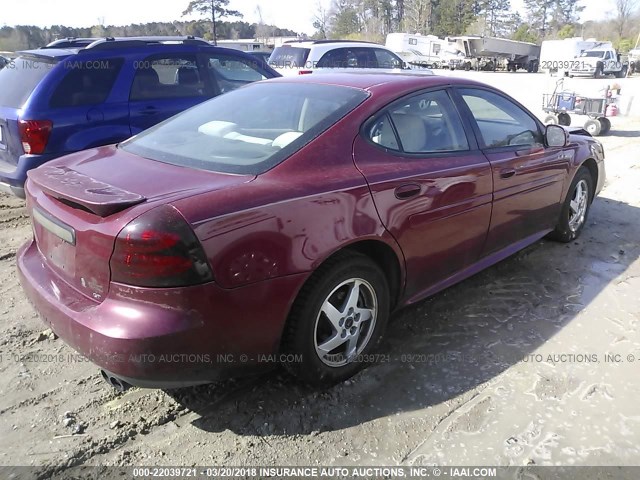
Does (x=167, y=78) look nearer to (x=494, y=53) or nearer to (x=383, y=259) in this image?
(x=383, y=259)

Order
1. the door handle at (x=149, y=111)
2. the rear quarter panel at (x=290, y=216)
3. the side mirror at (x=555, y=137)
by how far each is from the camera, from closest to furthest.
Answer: the rear quarter panel at (x=290, y=216)
the side mirror at (x=555, y=137)
the door handle at (x=149, y=111)

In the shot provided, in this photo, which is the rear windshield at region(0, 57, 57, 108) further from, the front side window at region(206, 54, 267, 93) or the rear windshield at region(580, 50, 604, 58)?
the rear windshield at region(580, 50, 604, 58)

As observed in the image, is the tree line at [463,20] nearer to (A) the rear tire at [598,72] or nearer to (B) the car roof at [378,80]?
(A) the rear tire at [598,72]

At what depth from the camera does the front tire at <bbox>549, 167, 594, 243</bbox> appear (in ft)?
15.3

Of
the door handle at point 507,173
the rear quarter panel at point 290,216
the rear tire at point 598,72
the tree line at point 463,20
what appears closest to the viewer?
the rear quarter panel at point 290,216

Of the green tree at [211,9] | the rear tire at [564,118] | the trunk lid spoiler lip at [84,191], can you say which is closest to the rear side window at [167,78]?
the trunk lid spoiler lip at [84,191]

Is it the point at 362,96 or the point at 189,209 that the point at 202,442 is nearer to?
the point at 189,209

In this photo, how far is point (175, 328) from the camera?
2.10 m

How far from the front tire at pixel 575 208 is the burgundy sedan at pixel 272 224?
1131 mm

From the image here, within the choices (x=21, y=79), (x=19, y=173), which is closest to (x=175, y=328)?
(x=19, y=173)

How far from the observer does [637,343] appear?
10.8 feet

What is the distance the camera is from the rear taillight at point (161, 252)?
2047 millimetres

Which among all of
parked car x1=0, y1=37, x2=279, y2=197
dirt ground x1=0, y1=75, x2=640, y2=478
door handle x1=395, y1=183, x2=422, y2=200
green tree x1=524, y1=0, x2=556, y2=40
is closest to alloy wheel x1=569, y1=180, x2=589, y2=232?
dirt ground x1=0, y1=75, x2=640, y2=478

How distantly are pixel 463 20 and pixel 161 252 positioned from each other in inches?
3140
